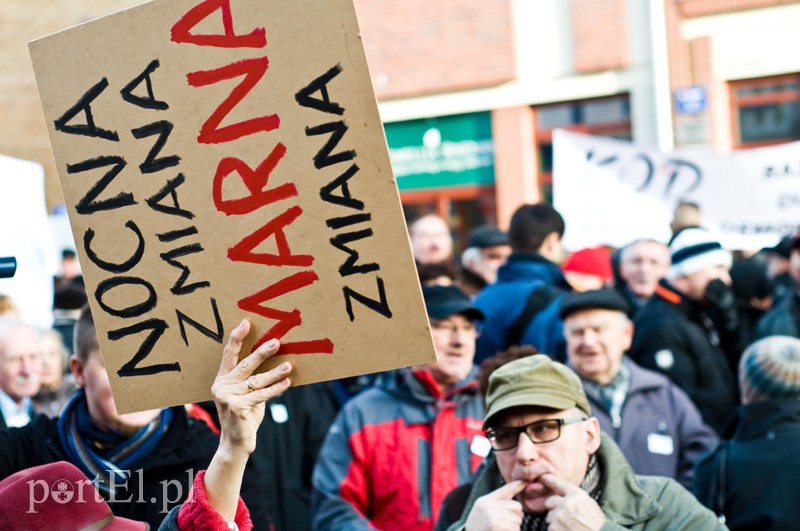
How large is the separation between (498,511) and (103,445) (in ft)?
3.92

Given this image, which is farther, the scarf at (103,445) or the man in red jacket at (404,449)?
the man in red jacket at (404,449)

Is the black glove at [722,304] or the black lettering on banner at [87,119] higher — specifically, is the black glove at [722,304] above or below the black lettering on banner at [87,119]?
below

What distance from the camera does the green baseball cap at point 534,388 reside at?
320 centimetres

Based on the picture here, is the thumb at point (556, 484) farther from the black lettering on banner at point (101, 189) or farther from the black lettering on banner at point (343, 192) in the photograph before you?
the black lettering on banner at point (101, 189)

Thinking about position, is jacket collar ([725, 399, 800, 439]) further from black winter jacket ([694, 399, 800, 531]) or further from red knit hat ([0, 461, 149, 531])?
red knit hat ([0, 461, 149, 531])

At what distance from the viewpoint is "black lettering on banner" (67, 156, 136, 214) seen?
8.29 ft

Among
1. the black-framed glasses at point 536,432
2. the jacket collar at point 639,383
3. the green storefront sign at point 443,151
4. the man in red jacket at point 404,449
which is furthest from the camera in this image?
the green storefront sign at point 443,151

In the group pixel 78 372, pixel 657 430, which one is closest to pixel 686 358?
pixel 657 430

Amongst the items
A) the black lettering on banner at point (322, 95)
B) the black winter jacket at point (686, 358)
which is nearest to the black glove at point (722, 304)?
the black winter jacket at point (686, 358)

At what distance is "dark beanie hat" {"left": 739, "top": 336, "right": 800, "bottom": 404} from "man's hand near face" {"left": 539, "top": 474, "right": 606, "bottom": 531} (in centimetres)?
137

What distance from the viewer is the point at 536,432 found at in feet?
10.5

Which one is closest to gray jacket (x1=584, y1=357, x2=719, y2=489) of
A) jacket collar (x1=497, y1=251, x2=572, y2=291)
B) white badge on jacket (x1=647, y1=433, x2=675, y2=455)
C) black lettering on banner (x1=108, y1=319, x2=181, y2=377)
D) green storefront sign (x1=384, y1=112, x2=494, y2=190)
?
white badge on jacket (x1=647, y1=433, x2=675, y2=455)

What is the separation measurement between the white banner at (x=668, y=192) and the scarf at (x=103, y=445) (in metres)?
5.15

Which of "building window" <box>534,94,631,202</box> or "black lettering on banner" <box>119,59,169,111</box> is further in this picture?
"building window" <box>534,94,631,202</box>
